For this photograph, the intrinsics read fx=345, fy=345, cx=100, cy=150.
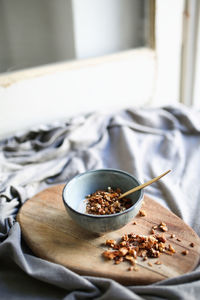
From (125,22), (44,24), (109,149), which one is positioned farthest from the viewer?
(125,22)

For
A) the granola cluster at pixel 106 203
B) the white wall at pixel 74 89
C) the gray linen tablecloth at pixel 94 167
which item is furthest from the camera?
the white wall at pixel 74 89

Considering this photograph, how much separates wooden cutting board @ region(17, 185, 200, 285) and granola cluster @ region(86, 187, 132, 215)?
5cm

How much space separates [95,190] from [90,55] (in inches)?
25.0

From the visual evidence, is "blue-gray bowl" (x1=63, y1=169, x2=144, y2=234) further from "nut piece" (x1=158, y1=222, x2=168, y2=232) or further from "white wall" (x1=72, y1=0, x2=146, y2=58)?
"white wall" (x1=72, y1=0, x2=146, y2=58)

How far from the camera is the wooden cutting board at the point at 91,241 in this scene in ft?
2.17

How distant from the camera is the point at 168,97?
1.44 m

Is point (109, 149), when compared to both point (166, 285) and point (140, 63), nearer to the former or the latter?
point (140, 63)

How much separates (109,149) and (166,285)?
1.79 feet

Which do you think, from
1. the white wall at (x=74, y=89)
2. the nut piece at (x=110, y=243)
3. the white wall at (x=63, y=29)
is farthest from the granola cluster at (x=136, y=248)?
the white wall at (x=63, y=29)

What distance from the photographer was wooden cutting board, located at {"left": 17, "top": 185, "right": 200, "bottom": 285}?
66 centimetres

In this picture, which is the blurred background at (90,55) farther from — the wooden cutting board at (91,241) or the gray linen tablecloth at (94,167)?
the wooden cutting board at (91,241)

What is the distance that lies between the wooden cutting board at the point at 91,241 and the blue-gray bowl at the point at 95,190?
0.15 ft

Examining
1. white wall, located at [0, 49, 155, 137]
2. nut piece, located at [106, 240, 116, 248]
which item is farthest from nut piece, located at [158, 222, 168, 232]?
white wall, located at [0, 49, 155, 137]

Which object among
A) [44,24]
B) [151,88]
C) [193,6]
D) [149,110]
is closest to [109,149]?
[149,110]
